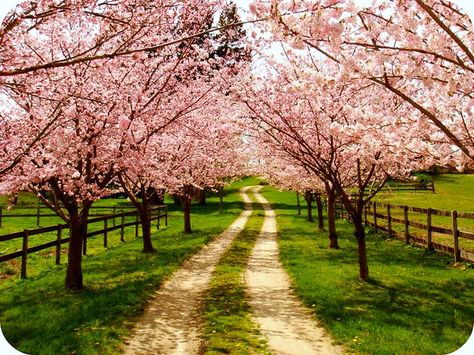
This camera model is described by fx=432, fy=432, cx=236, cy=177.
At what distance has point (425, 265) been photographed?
535 inches

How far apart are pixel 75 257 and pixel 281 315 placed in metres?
5.70

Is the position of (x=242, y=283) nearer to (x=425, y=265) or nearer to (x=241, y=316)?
(x=241, y=316)

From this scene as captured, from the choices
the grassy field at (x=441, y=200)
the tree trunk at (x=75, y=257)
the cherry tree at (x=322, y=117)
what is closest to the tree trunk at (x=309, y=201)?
the grassy field at (x=441, y=200)

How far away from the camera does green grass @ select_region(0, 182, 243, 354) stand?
24.8 ft

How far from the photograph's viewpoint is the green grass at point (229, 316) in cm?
728

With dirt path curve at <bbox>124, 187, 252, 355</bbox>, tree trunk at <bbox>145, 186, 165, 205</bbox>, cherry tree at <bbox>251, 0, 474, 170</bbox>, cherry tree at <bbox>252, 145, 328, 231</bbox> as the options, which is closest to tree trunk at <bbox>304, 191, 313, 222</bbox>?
cherry tree at <bbox>252, 145, 328, 231</bbox>

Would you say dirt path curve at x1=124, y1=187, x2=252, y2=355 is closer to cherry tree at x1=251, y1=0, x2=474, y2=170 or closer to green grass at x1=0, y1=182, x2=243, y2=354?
green grass at x1=0, y1=182, x2=243, y2=354

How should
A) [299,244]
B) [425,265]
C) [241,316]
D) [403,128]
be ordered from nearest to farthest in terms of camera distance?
[403,128], [241,316], [425,265], [299,244]

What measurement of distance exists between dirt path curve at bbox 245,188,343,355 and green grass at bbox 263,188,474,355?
0.27 metres

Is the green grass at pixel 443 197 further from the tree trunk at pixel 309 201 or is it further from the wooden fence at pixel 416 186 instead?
the tree trunk at pixel 309 201

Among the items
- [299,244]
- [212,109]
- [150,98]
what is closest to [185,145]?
[212,109]

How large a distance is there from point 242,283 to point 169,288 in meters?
2.04

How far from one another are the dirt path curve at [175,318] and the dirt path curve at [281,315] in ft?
4.32

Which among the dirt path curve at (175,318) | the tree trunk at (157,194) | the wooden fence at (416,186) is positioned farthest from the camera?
the wooden fence at (416,186)
